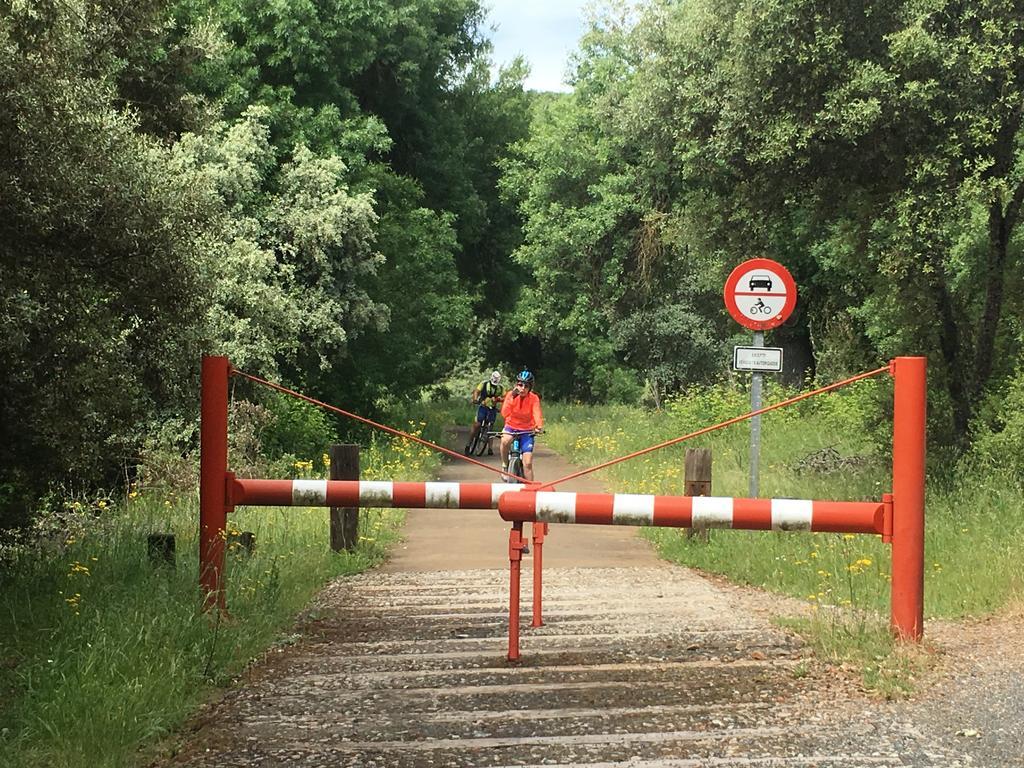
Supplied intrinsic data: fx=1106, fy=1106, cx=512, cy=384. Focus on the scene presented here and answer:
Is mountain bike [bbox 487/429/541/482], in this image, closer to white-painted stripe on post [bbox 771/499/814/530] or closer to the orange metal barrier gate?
the orange metal barrier gate

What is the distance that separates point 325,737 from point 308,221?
17.4 meters

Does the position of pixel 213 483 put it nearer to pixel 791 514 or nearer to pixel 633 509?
pixel 633 509

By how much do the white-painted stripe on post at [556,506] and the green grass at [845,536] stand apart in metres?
1.47

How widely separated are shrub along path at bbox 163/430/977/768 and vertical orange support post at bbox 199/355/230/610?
613 millimetres

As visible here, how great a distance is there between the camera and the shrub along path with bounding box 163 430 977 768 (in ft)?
13.6

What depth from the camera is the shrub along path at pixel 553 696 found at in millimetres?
4160

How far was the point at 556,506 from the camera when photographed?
581 centimetres

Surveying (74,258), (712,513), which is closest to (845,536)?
(712,513)

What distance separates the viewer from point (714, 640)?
6238mm

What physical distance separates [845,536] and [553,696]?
5.01 m

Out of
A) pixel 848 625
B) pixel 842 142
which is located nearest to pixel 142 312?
pixel 848 625

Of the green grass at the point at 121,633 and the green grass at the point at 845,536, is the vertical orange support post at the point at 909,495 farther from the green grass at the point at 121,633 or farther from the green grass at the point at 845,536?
the green grass at the point at 121,633

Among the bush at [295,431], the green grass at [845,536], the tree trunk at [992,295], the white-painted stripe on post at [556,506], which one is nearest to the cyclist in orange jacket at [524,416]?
the green grass at [845,536]

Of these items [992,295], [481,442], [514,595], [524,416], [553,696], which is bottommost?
[553,696]
